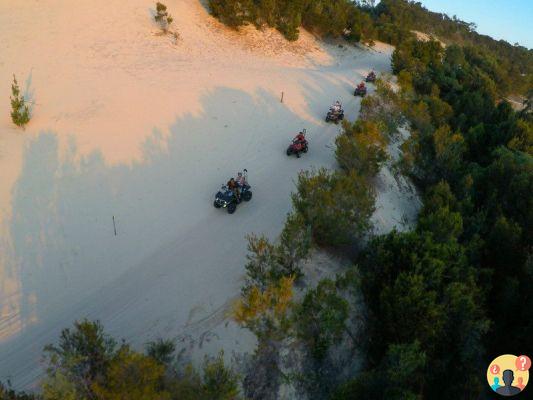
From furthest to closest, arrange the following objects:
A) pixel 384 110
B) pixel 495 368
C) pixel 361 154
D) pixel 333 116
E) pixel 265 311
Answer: pixel 384 110
pixel 333 116
pixel 361 154
pixel 265 311
pixel 495 368

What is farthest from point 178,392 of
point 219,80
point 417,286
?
point 219,80

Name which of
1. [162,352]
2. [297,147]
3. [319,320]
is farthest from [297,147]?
[162,352]

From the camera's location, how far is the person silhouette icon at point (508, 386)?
7188 mm

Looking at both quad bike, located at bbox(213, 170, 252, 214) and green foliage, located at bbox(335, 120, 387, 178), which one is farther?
green foliage, located at bbox(335, 120, 387, 178)

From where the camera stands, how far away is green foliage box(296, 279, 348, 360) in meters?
7.84

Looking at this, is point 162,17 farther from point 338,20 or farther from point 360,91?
point 338,20

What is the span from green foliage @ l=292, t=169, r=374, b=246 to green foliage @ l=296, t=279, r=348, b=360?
2653 millimetres

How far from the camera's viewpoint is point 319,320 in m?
7.91

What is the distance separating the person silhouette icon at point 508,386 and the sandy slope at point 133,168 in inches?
194

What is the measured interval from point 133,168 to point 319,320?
945 cm

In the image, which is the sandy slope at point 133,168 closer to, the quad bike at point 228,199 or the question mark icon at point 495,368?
the quad bike at point 228,199

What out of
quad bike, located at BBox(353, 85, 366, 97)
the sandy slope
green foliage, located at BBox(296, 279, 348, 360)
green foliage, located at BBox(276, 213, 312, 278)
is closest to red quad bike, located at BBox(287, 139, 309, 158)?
the sandy slope

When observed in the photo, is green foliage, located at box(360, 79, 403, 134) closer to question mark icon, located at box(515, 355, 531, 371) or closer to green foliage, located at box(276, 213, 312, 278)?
green foliage, located at box(276, 213, 312, 278)

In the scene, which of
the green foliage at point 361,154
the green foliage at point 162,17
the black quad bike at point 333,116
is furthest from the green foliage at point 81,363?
the green foliage at point 162,17
